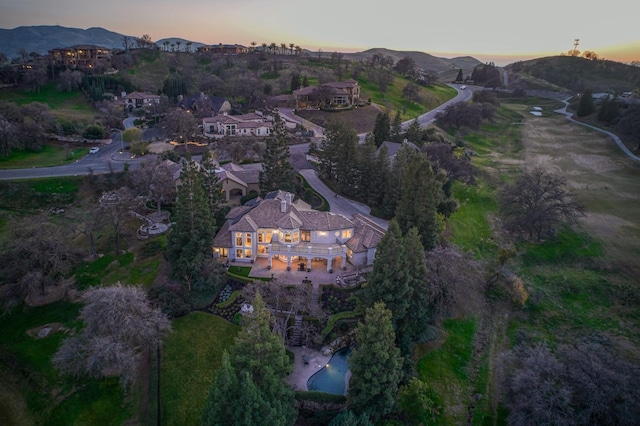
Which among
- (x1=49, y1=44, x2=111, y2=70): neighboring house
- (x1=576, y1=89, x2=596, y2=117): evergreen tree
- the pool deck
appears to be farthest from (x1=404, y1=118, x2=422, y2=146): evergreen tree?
(x1=49, y1=44, x2=111, y2=70): neighboring house

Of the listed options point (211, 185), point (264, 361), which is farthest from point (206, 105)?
point (264, 361)

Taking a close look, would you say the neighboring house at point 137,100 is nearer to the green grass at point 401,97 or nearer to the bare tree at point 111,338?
the green grass at point 401,97

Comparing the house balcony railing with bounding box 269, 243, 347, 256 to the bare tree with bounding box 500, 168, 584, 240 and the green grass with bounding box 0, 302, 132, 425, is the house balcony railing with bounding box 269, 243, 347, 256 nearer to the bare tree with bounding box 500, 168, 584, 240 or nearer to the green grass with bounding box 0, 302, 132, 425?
the green grass with bounding box 0, 302, 132, 425

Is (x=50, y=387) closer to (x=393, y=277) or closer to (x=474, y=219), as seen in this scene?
(x=393, y=277)

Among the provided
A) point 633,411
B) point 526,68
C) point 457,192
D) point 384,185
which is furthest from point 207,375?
point 526,68

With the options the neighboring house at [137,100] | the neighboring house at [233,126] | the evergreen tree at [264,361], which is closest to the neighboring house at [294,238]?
the evergreen tree at [264,361]
